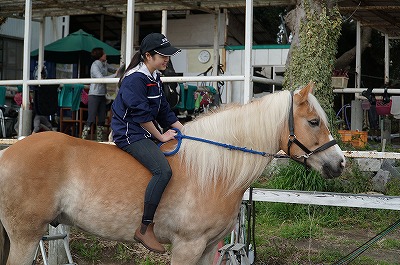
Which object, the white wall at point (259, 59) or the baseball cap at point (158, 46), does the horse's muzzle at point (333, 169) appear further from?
the white wall at point (259, 59)

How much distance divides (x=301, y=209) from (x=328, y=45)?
8.51ft

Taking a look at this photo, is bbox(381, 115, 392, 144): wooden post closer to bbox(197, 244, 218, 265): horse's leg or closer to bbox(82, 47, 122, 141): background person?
bbox(82, 47, 122, 141): background person

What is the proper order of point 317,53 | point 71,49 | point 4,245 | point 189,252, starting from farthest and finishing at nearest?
point 71,49
point 317,53
point 4,245
point 189,252

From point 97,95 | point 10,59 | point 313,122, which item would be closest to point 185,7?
point 97,95

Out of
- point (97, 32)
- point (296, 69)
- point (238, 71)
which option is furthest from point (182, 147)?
point (97, 32)

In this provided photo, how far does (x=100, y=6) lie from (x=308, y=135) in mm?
Result: 9318

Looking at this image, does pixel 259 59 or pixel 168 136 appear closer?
pixel 168 136

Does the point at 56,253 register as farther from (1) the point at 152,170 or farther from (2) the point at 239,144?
(2) the point at 239,144

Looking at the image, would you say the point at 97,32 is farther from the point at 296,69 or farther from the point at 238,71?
the point at 296,69

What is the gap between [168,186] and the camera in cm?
435

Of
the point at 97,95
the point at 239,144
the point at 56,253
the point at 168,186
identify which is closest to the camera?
the point at 168,186

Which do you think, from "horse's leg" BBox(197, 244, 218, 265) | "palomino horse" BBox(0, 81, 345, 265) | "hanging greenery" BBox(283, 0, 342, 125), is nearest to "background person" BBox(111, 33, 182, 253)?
"palomino horse" BBox(0, 81, 345, 265)

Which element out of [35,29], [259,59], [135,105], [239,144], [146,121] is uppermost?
[35,29]

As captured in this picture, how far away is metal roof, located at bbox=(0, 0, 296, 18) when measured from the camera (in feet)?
37.6
